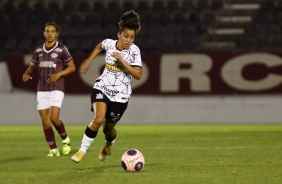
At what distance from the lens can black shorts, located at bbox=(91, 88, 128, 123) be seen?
9826 millimetres

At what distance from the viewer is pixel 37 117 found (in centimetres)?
2253

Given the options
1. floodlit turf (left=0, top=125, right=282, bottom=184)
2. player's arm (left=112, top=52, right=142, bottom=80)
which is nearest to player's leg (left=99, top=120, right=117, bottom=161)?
floodlit turf (left=0, top=125, right=282, bottom=184)

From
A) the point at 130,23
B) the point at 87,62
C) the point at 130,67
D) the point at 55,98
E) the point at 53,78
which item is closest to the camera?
the point at 130,67

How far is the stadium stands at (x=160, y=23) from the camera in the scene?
79.4ft

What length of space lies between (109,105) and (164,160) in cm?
135

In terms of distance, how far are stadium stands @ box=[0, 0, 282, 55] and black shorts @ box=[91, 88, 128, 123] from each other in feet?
44.1

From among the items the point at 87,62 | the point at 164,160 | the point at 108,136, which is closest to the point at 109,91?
the point at 87,62

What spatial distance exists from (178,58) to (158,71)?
706mm

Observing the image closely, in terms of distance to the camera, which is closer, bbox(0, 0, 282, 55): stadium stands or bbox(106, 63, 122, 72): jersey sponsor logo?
bbox(106, 63, 122, 72): jersey sponsor logo

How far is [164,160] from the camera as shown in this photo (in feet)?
35.3

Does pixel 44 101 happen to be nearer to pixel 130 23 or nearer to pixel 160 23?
pixel 130 23

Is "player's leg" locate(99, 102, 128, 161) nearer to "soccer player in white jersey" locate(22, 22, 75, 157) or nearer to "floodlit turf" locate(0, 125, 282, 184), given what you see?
"floodlit turf" locate(0, 125, 282, 184)

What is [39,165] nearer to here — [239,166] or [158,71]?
[239,166]

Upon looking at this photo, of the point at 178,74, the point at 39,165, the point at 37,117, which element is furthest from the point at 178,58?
the point at 39,165
